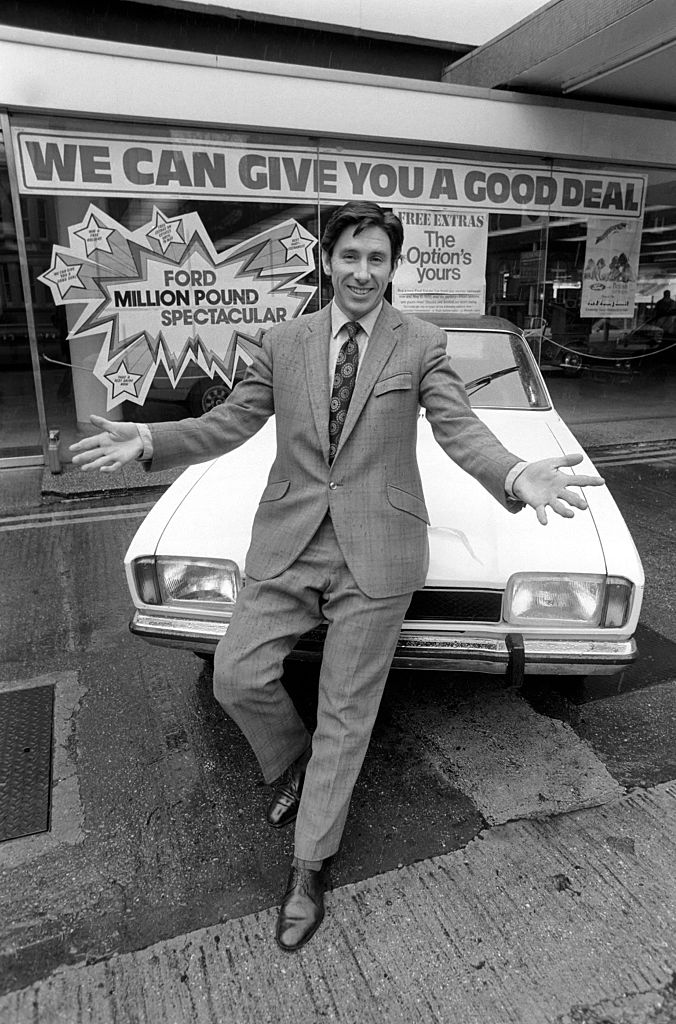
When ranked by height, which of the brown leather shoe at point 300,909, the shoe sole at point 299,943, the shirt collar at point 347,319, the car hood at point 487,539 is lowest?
the shoe sole at point 299,943

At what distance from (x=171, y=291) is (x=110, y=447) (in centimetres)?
600

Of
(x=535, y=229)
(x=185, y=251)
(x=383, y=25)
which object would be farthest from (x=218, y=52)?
(x=535, y=229)

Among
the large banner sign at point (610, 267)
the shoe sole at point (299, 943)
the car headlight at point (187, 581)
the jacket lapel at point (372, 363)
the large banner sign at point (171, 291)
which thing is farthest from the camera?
the large banner sign at point (610, 267)

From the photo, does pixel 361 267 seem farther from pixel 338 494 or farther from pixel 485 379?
pixel 485 379

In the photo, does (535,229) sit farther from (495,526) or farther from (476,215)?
(495,526)

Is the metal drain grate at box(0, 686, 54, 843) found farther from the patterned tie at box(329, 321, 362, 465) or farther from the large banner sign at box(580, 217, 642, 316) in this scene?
the large banner sign at box(580, 217, 642, 316)

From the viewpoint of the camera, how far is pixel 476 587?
2605 millimetres

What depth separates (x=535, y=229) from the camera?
9.24 meters

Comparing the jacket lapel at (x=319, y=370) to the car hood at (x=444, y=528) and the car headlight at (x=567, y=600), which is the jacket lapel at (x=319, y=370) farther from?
the car headlight at (x=567, y=600)

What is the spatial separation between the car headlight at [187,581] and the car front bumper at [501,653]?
35cm

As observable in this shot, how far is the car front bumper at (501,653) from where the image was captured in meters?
2.58

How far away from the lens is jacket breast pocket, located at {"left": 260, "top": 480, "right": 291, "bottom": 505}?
2414 mm

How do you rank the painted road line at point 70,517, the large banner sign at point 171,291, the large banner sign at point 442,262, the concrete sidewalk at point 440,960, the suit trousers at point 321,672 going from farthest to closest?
the large banner sign at point 442,262 → the large banner sign at point 171,291 → the painted road line at point 70,517 → the suit trousers at point 321,672 → the concrete sidewalk at point 440,960

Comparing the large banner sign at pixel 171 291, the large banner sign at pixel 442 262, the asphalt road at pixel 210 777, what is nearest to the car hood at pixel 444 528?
the asphalt road at pixel 210 777
